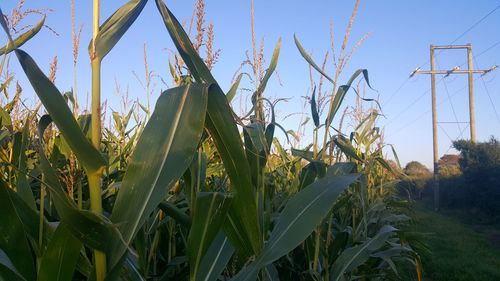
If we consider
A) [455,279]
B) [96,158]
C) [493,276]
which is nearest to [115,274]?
[96,158]

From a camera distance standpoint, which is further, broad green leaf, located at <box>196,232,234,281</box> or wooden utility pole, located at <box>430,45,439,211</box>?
wooden utility pole, located at <box>430,45,439,211</box>

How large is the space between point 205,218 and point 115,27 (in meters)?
0.54

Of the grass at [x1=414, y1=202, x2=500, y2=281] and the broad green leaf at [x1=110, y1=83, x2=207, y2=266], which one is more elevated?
the broad green leaf at [x1=110, y1=83, x2=207, y2=266]

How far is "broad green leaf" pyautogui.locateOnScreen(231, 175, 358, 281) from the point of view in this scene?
4.02ft

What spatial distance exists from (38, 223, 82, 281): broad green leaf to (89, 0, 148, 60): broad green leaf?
414 millimetres

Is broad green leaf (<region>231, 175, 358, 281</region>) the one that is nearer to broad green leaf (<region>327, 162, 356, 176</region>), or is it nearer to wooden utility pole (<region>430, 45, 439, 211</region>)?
broad green leaf (<region>327, 162, 356, 176</region>)

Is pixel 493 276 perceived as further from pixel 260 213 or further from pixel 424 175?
pixel 424 175

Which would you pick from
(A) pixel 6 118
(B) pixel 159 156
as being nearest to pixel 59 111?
(B) pixel 159 156

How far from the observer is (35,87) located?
88cm

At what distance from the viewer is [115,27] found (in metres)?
0.97

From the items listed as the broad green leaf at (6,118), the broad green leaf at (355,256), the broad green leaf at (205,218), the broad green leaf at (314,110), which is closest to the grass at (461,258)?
the broad green leaf at (355,256)

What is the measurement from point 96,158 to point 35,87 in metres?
0.19

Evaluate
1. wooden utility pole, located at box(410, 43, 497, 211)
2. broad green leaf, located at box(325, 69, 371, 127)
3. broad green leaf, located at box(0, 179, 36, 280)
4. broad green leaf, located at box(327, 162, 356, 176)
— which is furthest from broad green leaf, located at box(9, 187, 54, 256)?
wooden utility pole, located at box(410, 43, 497, 211)

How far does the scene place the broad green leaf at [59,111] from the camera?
87cm
